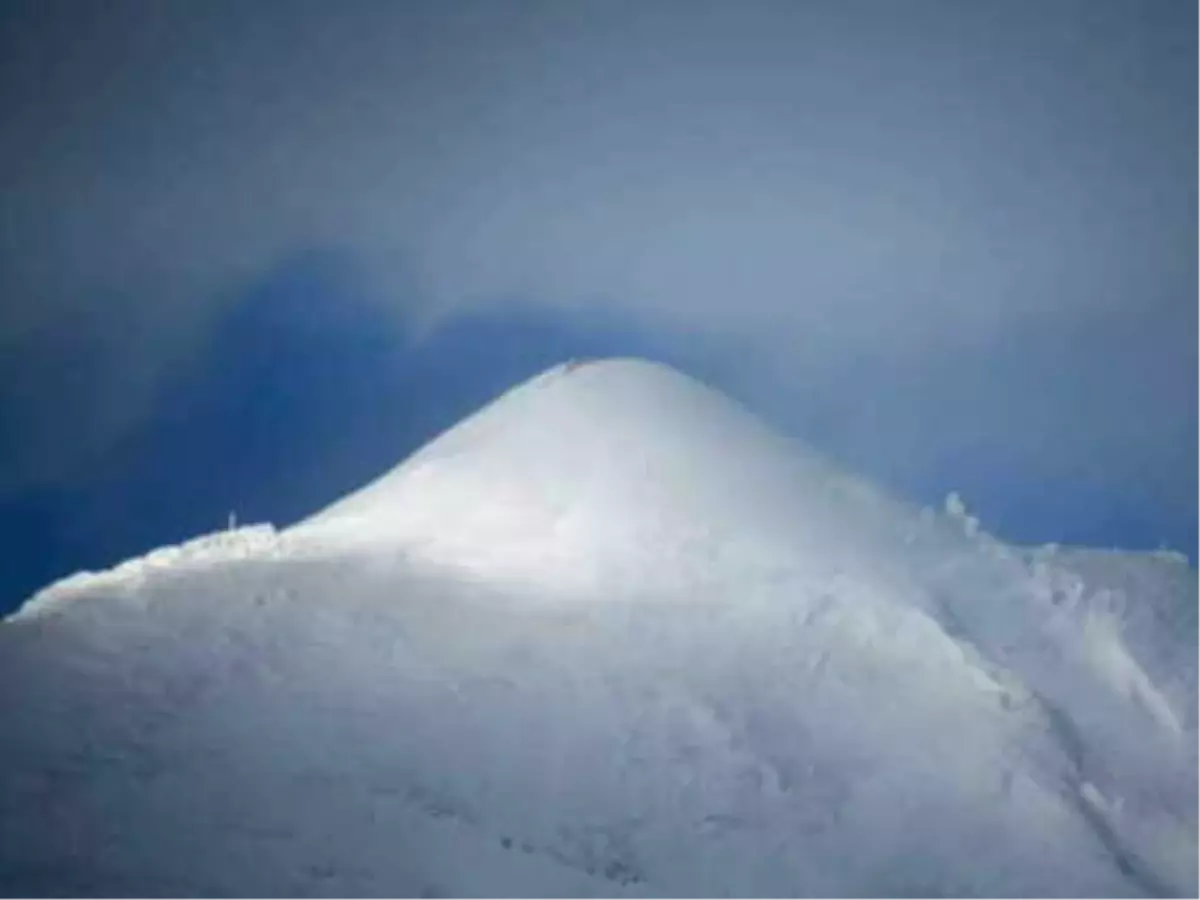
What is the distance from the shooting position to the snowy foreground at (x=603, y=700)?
524cm

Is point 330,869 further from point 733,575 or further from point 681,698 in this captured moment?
point 733,575

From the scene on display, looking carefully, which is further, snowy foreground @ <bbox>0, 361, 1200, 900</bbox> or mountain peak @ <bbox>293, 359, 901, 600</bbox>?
mountain peak @ <bbox>293, 359, 901, 600</bbox>

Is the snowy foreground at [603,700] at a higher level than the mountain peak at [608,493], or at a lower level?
lower

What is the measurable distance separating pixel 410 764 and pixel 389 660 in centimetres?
99

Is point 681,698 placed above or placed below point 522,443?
below

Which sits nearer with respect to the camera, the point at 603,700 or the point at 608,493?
the point at 603,700

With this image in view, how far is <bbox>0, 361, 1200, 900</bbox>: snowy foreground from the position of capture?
5.24 meters

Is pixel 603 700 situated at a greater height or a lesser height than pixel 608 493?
lesser

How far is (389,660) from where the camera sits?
670cm

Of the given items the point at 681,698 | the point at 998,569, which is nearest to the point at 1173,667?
the point at 998,569

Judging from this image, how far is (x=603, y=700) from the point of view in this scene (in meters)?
6.68

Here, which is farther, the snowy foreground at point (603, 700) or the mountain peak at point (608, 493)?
the mountain peak at point (608, 493)

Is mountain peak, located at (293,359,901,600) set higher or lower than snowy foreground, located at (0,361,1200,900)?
higher

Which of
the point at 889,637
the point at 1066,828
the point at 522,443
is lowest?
the point at 1066,828
